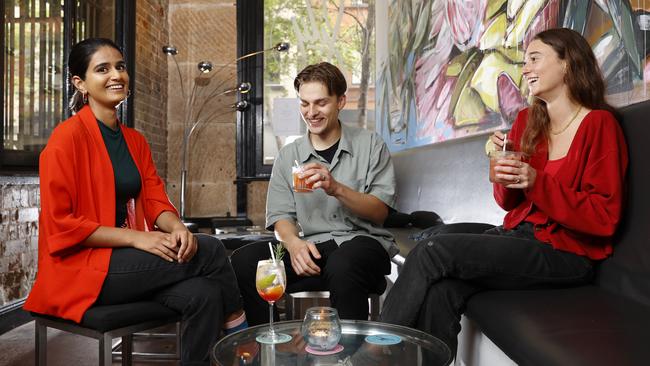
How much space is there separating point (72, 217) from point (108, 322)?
367 mm

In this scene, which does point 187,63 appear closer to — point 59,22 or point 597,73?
point 59,22

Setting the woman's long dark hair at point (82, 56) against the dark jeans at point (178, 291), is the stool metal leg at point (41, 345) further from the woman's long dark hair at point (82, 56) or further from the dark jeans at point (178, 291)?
the woman's long dark hair at point (82, 56)

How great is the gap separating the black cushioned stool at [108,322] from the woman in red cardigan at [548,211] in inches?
29.1

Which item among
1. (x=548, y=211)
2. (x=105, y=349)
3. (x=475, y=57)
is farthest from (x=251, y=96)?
(x=548, y=211)

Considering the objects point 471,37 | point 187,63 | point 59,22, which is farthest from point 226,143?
point 471,37

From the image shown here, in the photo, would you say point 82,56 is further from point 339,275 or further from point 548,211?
point 548,211

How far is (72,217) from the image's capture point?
6.32 feet

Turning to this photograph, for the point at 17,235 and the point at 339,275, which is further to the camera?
the point at 17,235

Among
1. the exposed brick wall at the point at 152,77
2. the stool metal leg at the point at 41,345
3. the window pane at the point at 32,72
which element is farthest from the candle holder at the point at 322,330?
the exposed brick wall at the point at 152,77

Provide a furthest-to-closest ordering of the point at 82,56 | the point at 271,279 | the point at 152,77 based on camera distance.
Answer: the point at 152,77, the point at 82,56, the point at 271,279

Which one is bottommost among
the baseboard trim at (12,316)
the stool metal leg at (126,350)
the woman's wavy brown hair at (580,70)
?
the baseboard trim at (12,316)

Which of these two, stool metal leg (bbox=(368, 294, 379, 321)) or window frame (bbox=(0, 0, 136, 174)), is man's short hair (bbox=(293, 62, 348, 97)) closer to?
stool metal leg (bbox=(368, 294, 379, 321))

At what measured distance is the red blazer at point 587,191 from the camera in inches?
69.6

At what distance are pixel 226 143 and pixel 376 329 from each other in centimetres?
500
